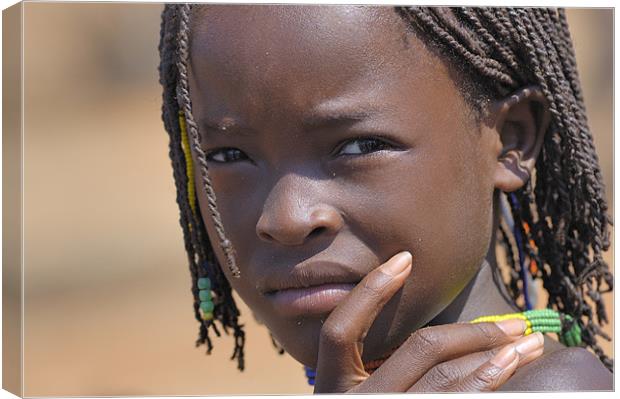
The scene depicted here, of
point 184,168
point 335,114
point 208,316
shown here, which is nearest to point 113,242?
point 208,316

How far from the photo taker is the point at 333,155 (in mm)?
2111

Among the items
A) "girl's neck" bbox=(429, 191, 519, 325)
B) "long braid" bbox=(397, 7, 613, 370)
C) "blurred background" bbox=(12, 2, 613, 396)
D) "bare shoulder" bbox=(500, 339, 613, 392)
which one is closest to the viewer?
"bare shoulder" bbox=(500, 339, 613, 392)

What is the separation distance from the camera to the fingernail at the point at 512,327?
2168mm

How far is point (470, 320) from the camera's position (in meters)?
2.34

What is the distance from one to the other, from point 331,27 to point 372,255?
521mm

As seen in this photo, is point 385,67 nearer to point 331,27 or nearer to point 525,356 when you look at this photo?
point 331,27

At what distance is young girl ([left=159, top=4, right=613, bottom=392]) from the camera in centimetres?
206

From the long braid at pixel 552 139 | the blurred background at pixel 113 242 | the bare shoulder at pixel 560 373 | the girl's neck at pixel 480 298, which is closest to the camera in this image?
the bare shoulder at pixel 560 373

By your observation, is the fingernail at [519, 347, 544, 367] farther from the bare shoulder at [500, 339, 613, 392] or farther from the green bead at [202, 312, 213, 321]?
the green bead at [202, 312, 213, 321]

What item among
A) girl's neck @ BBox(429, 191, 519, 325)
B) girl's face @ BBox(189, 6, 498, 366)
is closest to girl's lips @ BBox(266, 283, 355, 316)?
girl's face @ BBox(189, 6, 498, 366)

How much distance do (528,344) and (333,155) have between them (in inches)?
24.1

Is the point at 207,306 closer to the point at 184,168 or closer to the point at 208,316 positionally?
the point at 208,316

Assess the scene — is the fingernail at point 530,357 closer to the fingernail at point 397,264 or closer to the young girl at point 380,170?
the young girl at point 380,170

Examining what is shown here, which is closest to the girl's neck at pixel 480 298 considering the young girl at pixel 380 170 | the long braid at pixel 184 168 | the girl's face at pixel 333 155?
the young girl at pixel 380 170
